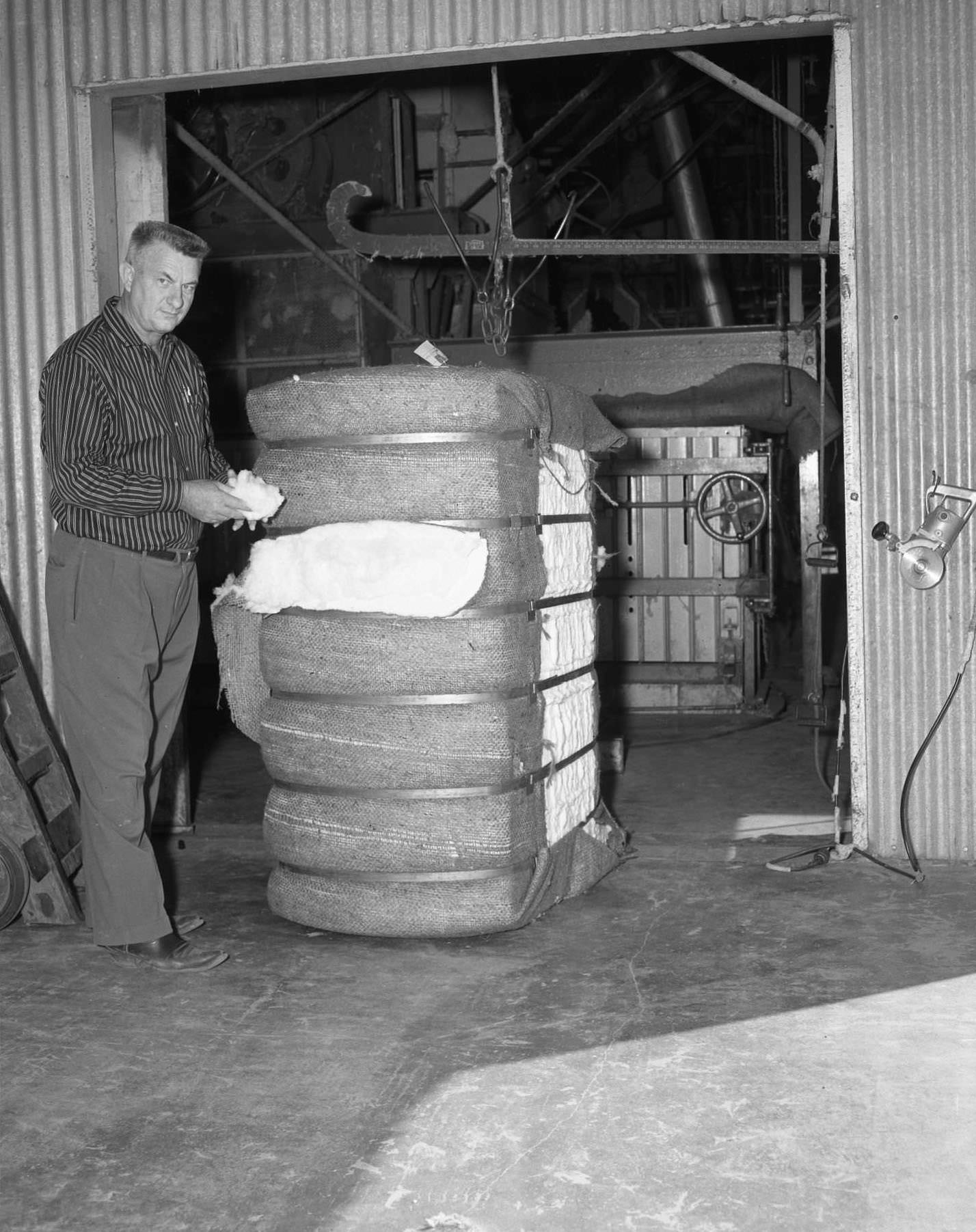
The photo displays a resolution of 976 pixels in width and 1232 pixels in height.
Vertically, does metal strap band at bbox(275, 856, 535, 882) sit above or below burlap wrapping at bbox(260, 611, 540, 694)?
below

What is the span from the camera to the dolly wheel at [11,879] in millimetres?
3959

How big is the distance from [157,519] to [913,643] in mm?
2656

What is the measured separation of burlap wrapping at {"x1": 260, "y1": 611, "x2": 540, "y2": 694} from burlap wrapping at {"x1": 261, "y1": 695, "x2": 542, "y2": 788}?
0.22 ft

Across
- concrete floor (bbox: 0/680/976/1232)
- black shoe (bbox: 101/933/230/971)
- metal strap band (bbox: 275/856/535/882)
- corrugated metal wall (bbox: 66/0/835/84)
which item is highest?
corrugated metal wall (bbox: 66/0/835/84)

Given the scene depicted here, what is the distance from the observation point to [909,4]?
14.7 feet

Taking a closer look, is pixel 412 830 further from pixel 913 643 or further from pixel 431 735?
pixel 913 643

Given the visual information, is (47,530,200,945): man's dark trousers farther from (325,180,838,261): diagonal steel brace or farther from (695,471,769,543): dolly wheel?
(695,471,769,543): dolly wheel

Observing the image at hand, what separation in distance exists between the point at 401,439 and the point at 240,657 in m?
A: 0.96

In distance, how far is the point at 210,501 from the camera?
3.57 m

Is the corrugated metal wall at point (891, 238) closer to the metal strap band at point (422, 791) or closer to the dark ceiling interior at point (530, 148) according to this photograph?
the metal strap band at point (422, 791)

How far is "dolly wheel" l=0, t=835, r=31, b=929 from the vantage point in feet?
13.0

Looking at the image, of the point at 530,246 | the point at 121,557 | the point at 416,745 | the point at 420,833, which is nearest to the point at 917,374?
the point at 530,246

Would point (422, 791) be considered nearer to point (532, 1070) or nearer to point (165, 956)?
point (165, 956)

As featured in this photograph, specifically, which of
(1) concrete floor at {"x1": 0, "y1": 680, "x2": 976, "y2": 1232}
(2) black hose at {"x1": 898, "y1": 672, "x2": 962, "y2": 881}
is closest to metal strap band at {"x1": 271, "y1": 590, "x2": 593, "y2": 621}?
(1) concrete floor at {"x1": 0, "y1": 680, "x2": 976, "y2": 1232}
